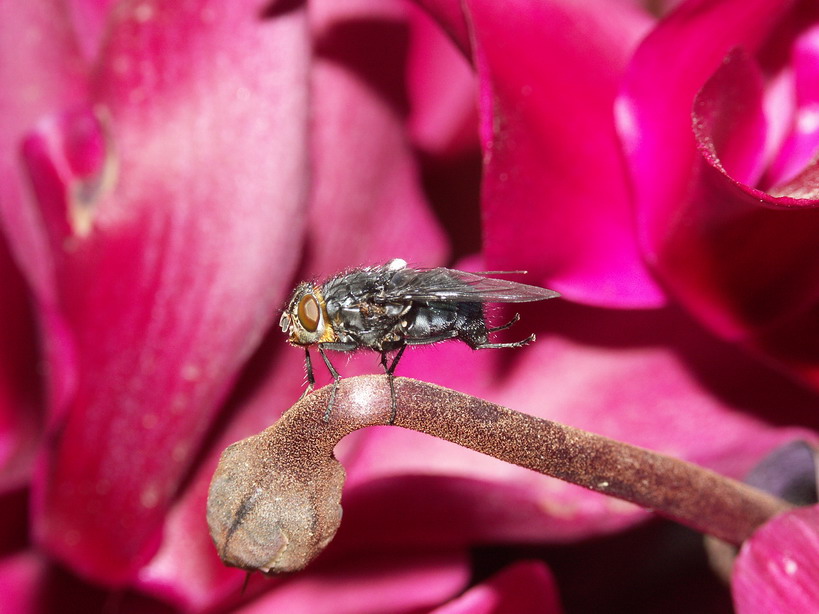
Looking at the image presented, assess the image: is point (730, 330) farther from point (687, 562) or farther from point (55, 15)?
point (55, 15)

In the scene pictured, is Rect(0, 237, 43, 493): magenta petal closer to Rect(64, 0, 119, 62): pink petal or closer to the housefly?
Rect(64, 0, 119, 62): pink petal

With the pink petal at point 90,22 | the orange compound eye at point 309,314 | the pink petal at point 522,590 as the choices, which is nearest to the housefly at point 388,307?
the orange compound eye at point 309,314

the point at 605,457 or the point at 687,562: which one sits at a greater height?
the point at 605,457

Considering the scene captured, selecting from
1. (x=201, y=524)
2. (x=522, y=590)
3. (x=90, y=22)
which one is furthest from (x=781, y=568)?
(x=90, y=22)

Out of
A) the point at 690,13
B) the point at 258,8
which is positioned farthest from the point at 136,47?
the point at 690,13

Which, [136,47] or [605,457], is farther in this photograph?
[136,47]

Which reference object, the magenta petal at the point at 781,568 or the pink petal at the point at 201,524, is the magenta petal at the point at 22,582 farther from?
the magenta petal at the point at 781,568
